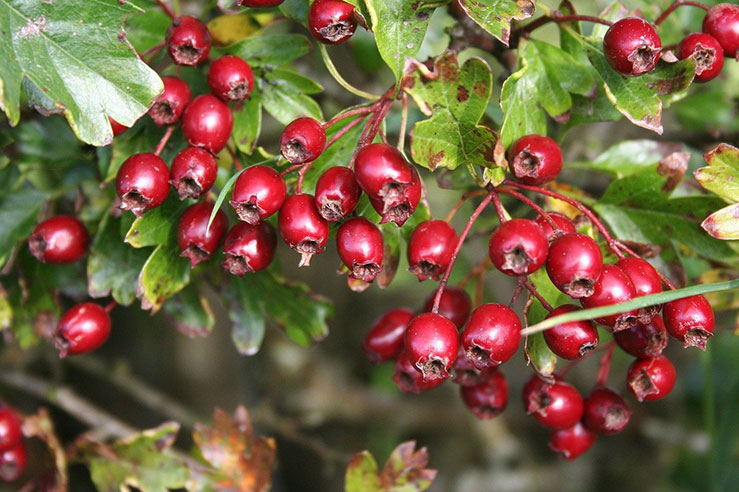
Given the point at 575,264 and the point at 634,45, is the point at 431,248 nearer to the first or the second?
the point at 575,264

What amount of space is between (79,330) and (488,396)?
2.06ft

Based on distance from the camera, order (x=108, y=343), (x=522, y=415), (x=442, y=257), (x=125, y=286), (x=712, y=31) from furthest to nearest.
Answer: (x=522, y=415) → (x=108, y=343) → (x=125, y=286) → (x=712, y=31) → (x=442, y=257)

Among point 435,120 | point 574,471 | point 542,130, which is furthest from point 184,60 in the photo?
point 574,471

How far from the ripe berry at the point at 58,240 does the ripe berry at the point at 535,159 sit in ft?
2.24

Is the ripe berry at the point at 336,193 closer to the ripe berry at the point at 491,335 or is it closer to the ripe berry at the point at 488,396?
the ripe berry at the point at 491,335

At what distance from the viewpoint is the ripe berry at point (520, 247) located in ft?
2.67

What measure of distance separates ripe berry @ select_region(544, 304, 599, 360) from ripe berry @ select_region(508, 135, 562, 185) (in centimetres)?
19

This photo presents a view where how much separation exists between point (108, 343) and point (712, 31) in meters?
1.78

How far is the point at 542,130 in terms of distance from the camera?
104 cm

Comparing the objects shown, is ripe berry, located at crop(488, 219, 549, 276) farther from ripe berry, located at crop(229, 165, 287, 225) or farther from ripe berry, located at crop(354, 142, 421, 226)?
ripe berry, located at crop(229, 165, 287, 225)

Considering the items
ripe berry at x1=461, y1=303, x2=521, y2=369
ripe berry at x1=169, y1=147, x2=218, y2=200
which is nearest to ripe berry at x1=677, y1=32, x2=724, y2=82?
ripe berry at x1=461, y1=303, x2=521, y2=369

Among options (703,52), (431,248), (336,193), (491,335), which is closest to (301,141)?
(336,193)

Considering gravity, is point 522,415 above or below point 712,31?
below

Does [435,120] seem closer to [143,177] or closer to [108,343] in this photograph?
[143,177]
